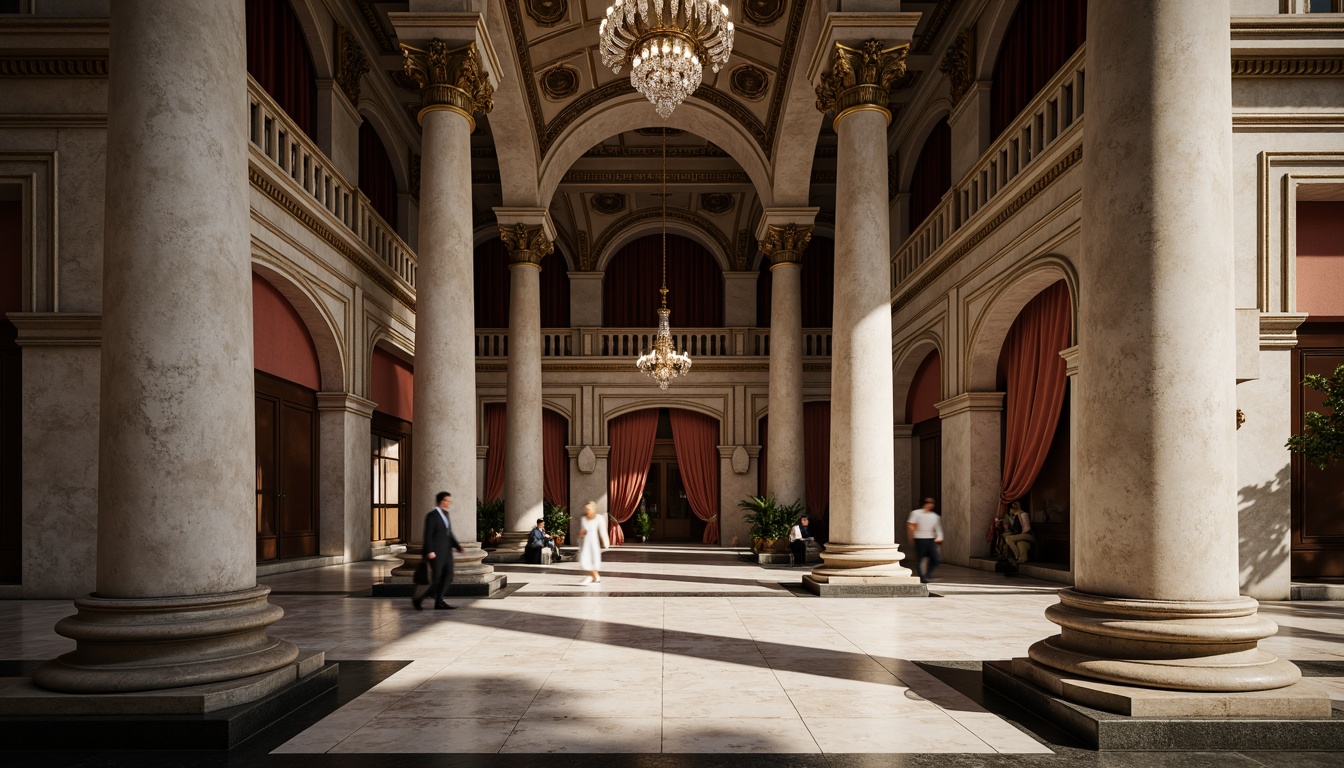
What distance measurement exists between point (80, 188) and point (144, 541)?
6989 mm

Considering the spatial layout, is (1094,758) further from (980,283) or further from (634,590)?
(980,283)

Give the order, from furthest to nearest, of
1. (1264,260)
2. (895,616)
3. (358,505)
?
(358,505), (1264,260), (895,616)

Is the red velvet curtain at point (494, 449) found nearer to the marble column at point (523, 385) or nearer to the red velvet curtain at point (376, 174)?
the red velvet curtain at point (376, 174)

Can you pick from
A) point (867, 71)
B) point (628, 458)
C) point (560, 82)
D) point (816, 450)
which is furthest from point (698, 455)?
point (867, 71)

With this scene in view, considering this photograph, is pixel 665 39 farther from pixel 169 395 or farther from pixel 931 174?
pixel 931 174

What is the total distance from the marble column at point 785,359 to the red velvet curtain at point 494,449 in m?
9.12

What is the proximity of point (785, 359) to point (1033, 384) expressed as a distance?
4519mm

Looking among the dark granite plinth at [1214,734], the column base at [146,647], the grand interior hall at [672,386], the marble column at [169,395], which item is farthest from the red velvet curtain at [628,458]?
the dark granite plinth at [1214,734]

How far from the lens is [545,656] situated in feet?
19.6

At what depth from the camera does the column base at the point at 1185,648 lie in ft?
12.6

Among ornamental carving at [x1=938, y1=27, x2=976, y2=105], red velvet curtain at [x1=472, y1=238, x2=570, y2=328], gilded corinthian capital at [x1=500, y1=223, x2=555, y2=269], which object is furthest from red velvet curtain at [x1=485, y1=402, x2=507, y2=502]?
ornamental carving at [x1=938, y1=27, x2=976, y2=105]

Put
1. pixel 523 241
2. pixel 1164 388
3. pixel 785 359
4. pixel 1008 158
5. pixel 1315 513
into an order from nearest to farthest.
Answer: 1. pixel 1164 388
2. pixel 1315 513
3. pixel 1008 158
4. pixel 785 359
5. pixel 523 241

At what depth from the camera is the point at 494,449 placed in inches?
875

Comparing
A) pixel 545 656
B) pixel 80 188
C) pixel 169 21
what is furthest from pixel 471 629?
pixel 80 188
